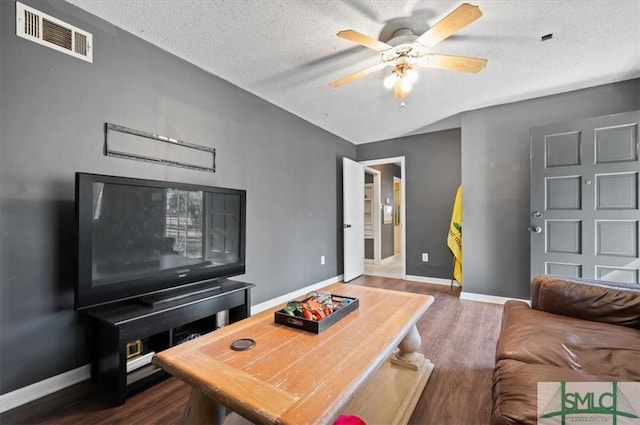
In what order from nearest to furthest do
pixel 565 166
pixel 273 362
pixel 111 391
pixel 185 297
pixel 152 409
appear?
pixel 273 362 < pixel 152 409 < pixel 111 391 < pixel 185 297 < pixel 565 166

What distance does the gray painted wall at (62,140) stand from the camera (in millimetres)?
1535

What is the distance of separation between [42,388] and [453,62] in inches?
131

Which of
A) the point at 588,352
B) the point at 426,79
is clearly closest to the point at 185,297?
the point at 588,352

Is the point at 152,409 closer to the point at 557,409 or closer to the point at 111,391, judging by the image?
the point at 111,391

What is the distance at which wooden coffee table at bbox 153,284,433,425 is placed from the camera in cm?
87

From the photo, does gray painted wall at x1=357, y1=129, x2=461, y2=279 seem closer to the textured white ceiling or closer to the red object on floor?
the textured white ceiling

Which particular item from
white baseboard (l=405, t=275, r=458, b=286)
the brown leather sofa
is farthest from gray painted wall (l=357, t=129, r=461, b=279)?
the brown leather sofa

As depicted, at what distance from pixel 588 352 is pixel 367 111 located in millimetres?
3024

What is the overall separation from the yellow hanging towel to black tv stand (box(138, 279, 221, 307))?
3154mm

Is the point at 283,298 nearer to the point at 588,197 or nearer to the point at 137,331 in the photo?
the point at 137,331

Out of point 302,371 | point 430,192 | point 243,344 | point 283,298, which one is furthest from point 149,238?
point 430,192

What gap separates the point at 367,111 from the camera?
353 cm

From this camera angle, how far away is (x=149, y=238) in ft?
6.21
